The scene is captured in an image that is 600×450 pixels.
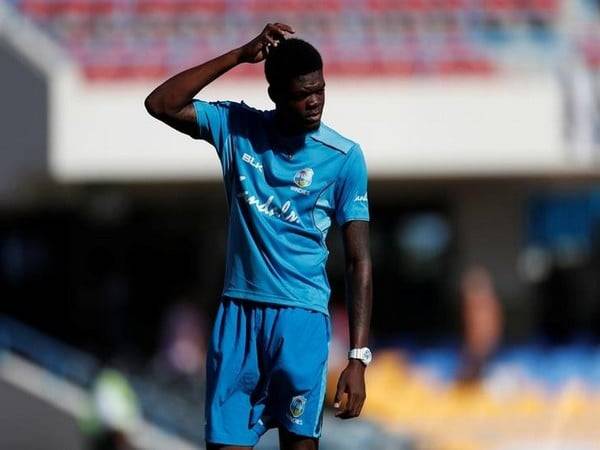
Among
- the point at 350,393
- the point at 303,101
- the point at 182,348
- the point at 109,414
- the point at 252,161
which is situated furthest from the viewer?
the point at 182,348

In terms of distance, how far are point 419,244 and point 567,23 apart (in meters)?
3.65

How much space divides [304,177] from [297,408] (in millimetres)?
762

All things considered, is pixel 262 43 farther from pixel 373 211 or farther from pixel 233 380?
pixel 373 211

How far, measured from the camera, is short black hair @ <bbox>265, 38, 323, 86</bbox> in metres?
5.21

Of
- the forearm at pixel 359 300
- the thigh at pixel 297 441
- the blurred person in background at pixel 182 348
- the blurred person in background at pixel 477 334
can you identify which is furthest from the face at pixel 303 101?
the blurred person in background at pixel 182 348

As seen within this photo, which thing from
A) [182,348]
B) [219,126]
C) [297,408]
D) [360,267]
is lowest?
[182,348]

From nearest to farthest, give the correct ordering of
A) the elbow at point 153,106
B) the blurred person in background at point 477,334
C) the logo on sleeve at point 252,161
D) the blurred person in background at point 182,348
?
the elbow at point 153,106, the logo on sleeve at point 252,161, the blurred person in background at point 477,334, the blurred person in background at point 182,348

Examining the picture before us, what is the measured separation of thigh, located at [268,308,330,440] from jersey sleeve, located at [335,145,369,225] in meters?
0.35

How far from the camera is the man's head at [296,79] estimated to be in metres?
5.21

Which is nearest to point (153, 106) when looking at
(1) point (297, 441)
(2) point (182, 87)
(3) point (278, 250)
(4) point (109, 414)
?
(2) point (182, 87)

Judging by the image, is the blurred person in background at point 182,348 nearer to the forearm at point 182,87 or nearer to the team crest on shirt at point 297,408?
the team crest on shirt at point 297,408

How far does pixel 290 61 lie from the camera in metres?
5.21

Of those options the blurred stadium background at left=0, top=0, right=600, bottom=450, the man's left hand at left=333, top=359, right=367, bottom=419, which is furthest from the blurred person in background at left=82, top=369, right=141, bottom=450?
the man's left hand at left=333, top=359, right=367, bottom=419

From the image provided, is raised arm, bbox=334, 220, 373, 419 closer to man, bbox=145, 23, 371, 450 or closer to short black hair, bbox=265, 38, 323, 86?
man, bbox=145, 23, 371, 450
